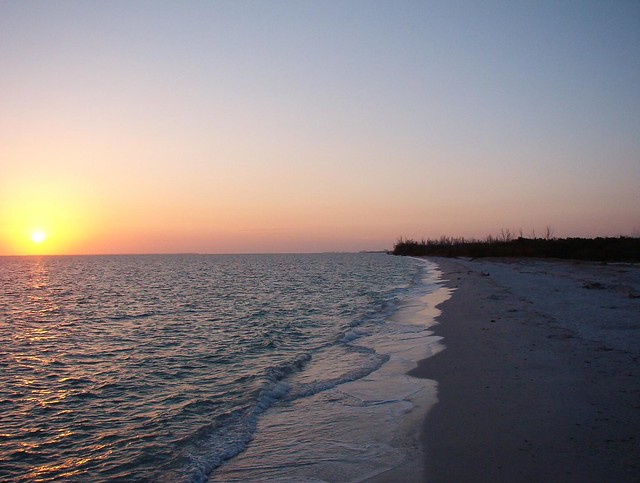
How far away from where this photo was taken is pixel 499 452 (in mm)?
6227

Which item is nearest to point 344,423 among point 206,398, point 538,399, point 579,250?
point 538,399

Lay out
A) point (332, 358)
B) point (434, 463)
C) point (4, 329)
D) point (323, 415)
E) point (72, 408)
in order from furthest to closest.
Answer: point (4, 329) → point (332, 358) → point (72, 408) → point (323, 415) → point (434, 463)

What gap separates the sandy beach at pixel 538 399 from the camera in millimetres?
5785

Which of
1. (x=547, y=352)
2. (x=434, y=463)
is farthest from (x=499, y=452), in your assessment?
(x=547, y=352)

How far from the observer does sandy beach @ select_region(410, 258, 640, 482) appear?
579cm

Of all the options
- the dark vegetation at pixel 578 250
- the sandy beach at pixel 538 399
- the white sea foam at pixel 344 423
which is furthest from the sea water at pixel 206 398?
the dark vegetation at pixel 578 250

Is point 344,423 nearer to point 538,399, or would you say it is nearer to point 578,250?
point 538,399

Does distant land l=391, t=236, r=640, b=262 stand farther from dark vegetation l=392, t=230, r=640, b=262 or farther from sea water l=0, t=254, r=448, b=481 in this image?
sea water l=0, t=254, r=448, b=481

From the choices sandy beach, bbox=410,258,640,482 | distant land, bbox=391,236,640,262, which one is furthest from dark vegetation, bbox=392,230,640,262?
sandy beach, bbox=410,258,640,482

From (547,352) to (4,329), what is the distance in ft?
73.2

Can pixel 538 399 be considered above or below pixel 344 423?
above

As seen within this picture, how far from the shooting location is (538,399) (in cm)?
826

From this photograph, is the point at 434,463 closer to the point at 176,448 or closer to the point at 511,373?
the point at 176,448

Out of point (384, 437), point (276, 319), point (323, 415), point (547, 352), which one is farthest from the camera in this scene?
point (276, 319)
